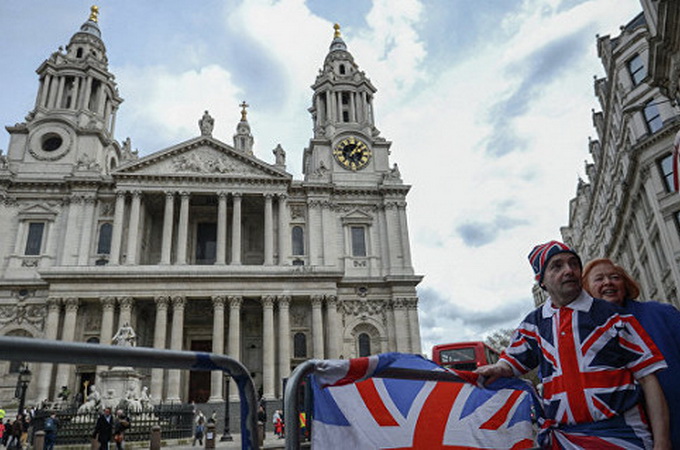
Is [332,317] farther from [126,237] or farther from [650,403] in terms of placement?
[650,403]

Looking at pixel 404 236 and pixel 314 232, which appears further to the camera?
pixel 404 236

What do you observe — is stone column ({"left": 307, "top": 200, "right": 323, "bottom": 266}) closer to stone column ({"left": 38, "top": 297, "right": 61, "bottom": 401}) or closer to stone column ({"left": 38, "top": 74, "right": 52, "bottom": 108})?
stone column ({"left": 38, "top": 297, "right": 61, "bottom": 401})

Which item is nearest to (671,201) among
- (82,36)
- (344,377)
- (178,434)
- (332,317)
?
(332,317)

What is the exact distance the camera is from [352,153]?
143 feet

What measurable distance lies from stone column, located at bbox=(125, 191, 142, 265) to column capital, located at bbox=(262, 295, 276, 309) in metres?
9.86

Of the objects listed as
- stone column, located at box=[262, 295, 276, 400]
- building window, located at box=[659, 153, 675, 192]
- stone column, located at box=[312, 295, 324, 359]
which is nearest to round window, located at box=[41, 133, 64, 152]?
stone column, located at box=[262, 295, 276, 400]

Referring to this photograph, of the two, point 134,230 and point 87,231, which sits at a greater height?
point 87,231

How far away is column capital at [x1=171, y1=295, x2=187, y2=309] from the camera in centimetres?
3309

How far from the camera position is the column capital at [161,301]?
3288 centimetres

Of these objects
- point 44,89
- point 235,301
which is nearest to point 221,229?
point 235,301

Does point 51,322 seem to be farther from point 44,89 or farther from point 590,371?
point 590,371

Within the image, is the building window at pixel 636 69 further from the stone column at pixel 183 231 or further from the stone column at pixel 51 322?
the stone column at pixel 51 322

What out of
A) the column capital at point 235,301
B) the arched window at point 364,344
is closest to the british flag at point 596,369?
the column capital at point 235,301

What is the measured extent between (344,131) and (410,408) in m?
41.9
